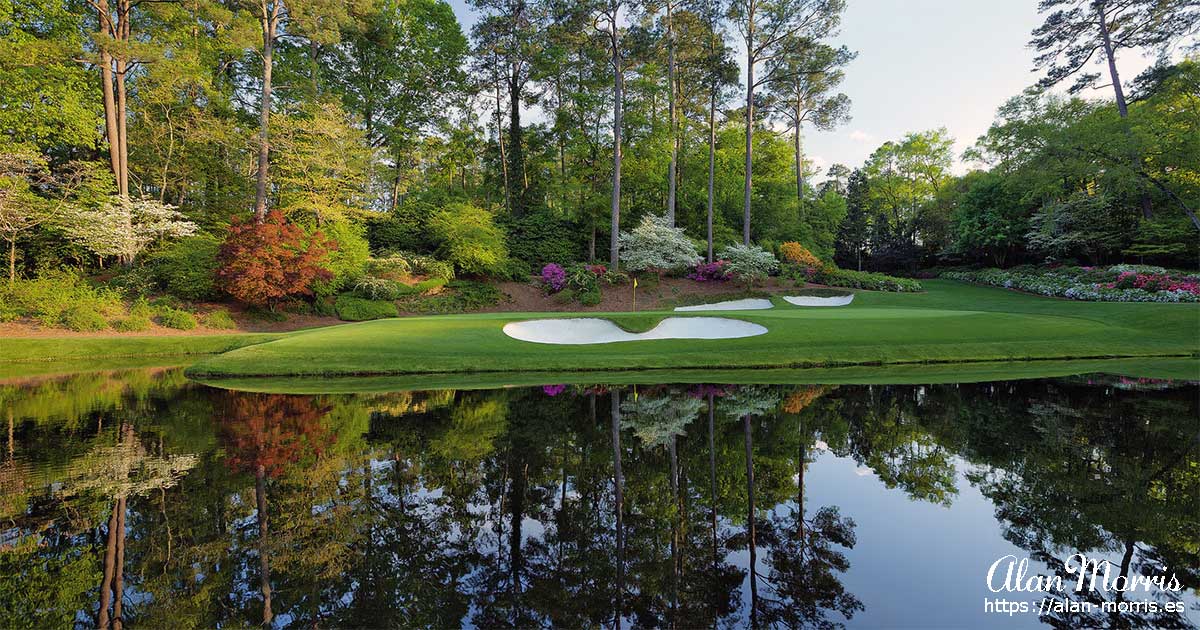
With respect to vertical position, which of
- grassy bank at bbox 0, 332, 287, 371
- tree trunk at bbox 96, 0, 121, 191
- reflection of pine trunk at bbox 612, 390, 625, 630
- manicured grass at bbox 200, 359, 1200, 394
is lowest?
reflection of pine trunk at bbox 612, 390, 625, 630

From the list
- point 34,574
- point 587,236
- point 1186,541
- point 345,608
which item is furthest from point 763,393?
point 587,236

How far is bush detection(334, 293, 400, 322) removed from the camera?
20.9 metres

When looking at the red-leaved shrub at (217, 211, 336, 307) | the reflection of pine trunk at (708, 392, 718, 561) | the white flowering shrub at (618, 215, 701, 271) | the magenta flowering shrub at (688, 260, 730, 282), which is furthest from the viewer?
the magenta flowering shrub at (688, 260, 730, 282)

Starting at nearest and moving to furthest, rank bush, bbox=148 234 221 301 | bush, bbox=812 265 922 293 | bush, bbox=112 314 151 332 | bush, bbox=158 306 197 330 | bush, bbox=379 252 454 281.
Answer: bush, bbox=112 314 151 332, bush, bbox=158 306 197 330, bush, bbox=148 234 221 301, bush, bbox=379 252 454 281, bush, bbox=812 265 922 293

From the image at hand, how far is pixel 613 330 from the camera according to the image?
46.9 feet

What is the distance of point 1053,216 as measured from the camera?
29219 millimetres

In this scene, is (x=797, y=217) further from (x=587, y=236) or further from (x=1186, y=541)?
(x=1186, y=541)

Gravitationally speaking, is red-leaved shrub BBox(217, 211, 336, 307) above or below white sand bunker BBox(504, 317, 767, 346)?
above

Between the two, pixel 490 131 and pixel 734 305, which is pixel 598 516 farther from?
pixel 490 131

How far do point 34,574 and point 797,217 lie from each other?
3782cm

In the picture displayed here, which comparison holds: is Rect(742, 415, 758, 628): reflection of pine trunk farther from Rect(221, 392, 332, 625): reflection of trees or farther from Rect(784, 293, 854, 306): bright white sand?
Rect(784, 293, 854, 306): bright white sand

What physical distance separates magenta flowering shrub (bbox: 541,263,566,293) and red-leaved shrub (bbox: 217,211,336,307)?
10158 mm

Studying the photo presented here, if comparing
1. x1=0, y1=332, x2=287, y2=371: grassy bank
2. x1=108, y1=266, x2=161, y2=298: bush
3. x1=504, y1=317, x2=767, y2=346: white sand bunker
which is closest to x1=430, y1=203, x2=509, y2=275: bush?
x1=0, y1=332, x2=287, y2=371: grassy bank

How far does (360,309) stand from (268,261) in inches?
153
